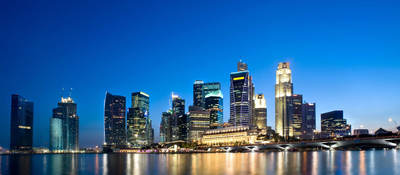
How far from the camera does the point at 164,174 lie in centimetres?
5894

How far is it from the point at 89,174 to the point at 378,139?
132740mm

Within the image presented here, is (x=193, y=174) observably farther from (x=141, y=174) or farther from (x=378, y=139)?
(x=378, y=139)

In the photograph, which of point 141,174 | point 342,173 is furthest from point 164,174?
point 342,173

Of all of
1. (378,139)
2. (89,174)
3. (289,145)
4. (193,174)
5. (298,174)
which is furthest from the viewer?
(289,145)

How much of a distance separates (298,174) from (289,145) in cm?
14560

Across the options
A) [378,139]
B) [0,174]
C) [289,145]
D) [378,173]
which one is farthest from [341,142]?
[0,174]

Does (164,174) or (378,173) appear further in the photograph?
(164,174)

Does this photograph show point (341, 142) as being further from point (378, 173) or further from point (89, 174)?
point (89, 174)

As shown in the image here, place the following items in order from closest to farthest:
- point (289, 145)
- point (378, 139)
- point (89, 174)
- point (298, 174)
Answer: point (298, 174)
point (89, 174)
point (378, 139)
point (289, 145)

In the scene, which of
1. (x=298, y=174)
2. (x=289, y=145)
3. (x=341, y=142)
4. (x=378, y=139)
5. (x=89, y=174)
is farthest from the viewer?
(x=289, y=145)

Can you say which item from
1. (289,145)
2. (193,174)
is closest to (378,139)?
(289,145)

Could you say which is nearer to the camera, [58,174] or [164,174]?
[164,174]

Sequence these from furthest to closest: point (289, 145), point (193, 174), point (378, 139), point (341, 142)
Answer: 1. point (289, 145)
2. point (341, 142)
3. point (378, 139)
4. point (193, 174)

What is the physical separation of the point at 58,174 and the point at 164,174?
2067 centimetres
